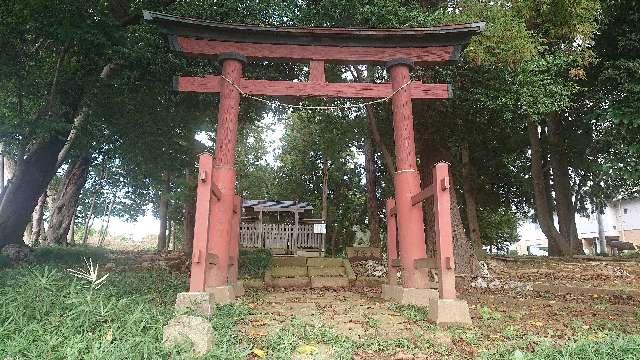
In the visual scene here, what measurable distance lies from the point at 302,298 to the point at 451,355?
150 inches

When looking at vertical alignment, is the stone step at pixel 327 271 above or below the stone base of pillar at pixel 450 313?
above

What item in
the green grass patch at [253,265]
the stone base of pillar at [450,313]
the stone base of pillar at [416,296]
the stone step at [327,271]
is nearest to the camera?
the stone base of pillar at [450,313]

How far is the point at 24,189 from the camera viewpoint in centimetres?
1176

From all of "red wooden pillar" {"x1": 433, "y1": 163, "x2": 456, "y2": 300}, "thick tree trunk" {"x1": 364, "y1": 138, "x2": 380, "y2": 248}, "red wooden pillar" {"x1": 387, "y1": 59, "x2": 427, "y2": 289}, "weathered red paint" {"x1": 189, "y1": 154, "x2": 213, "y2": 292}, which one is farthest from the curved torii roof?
"red wooden pillar" {"x1": 433, "y1": 163, "x2": 456, "y2": 300}

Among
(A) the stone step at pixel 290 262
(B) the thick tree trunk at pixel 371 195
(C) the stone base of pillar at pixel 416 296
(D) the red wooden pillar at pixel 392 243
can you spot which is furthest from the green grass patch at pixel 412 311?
(B) the thick tree trunk at pixel 371 195

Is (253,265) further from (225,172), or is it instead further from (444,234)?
(444,234)

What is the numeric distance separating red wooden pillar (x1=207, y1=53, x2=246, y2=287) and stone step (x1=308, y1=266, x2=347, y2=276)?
16.0ft

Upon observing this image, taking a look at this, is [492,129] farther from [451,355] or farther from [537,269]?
[451,355]

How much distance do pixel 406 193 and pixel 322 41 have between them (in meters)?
3.28

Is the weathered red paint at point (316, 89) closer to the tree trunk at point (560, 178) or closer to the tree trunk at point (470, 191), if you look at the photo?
the tree trunk at point (470, 191)

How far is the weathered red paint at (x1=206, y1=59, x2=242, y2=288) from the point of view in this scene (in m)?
6.61

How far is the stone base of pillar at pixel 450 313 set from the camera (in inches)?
207

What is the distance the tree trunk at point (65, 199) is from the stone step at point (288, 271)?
1232cm

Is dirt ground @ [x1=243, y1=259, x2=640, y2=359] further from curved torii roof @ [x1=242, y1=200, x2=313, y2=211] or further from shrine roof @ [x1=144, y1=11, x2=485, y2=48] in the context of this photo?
curved torii roof @ [x1=242, y1=200, x2=313, y2=211]
